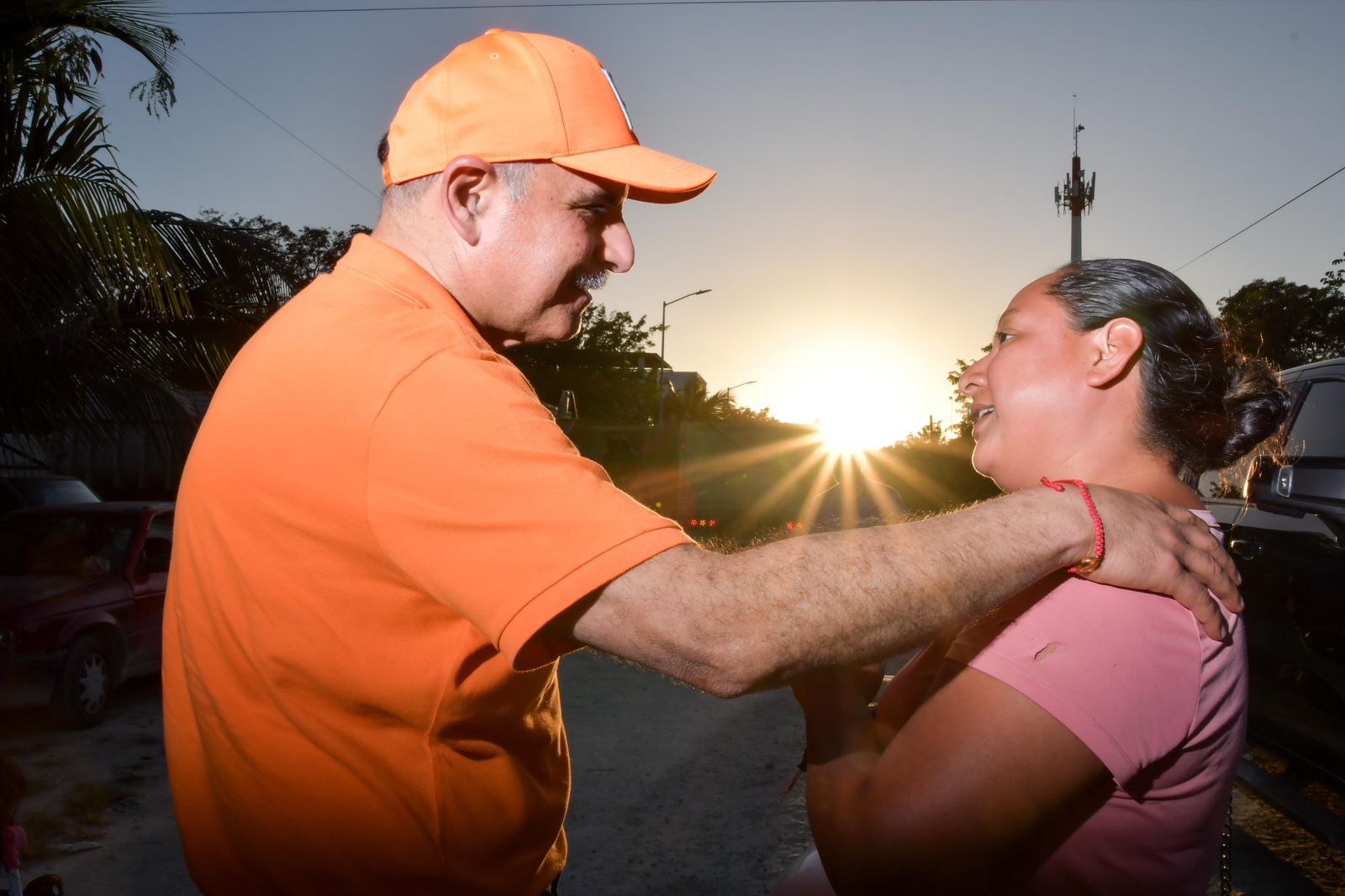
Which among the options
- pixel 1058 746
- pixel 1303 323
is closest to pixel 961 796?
pixel 1058 746

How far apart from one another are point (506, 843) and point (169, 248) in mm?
6583

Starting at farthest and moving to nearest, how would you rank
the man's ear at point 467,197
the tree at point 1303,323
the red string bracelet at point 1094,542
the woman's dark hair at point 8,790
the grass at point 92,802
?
the tree at point 1303,323 → the grass at point 92,802 → the woman's dark hair at point 8,790 → the man's ear at point 467,197 → the red string bracelet at point 1094,542

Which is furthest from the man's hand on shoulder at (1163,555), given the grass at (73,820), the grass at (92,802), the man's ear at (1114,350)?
the grass at (92,802)

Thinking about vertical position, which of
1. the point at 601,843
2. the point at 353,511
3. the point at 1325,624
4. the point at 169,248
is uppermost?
the point at 169,248

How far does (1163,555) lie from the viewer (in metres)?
1.27

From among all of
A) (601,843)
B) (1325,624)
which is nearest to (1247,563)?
(1325,624)

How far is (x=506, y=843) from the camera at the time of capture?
1.37 metres

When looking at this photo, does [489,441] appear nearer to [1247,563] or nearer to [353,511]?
[353,511]

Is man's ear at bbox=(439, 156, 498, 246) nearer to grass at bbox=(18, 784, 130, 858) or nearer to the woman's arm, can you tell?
the woman's arm

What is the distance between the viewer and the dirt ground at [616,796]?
4242 millimetres

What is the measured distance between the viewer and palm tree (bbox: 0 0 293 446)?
17.8ft

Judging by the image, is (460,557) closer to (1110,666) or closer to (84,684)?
(1110,666)

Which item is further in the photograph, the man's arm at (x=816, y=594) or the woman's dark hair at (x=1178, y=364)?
the woman's dark hair at (x=1178, y=364)

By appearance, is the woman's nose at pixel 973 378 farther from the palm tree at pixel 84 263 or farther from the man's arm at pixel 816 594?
the palm tree at pixel 84 263
